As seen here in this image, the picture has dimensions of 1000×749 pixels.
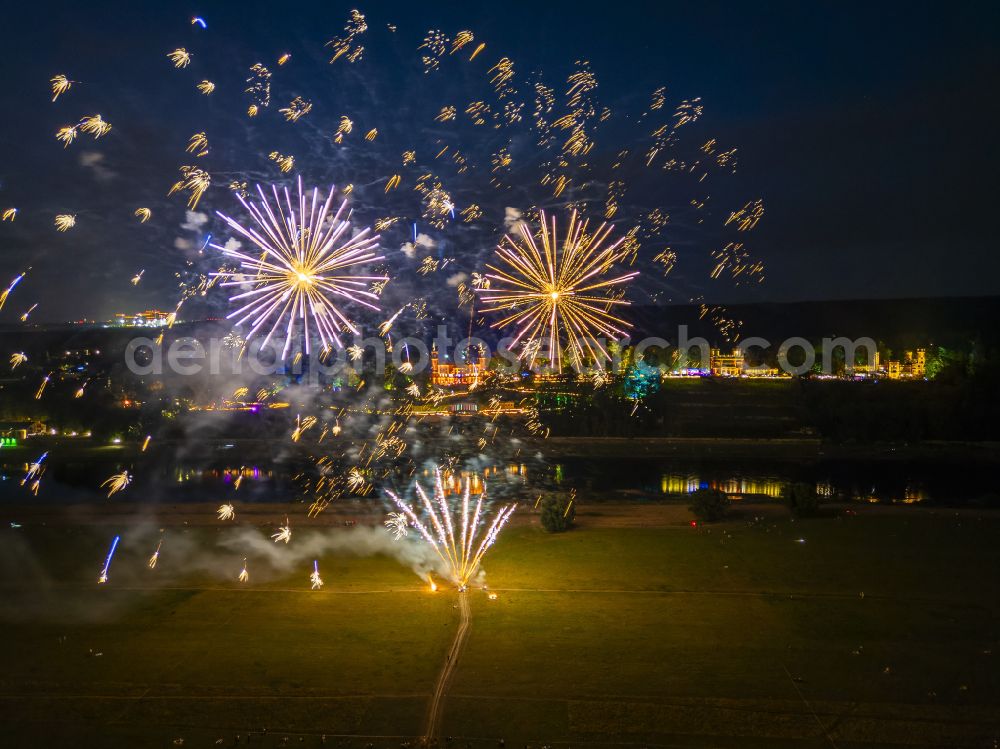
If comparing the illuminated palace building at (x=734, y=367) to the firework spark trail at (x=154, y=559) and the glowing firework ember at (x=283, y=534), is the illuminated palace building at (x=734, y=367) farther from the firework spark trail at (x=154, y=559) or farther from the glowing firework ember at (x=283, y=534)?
the firework spark trail at (x=154, y=559)

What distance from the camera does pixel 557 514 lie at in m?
10.6

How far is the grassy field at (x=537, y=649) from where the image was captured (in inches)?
193

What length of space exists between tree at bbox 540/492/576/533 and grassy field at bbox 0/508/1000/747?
119cm

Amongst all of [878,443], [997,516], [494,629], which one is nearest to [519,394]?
[878,443]

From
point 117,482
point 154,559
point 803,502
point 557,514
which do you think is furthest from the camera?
point 117,482

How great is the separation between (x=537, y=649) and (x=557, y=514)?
448 centimetres

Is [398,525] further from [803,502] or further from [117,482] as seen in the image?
[117,482]

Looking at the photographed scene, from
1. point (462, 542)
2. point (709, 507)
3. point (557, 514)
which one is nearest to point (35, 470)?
point (462, 542)

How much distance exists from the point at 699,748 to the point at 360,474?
53.9 feet

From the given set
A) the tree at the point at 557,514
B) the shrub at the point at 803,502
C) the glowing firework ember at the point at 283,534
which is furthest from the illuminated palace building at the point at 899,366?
the glowing firework ember at the point at 283,534

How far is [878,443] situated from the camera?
26.1 metres

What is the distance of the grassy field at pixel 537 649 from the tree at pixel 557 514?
1192mm

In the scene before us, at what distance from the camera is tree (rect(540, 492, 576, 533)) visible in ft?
34.6

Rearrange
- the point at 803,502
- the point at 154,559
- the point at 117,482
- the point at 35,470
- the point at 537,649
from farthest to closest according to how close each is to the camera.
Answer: the point at 35,470
the point at 117,482
the point at 803,502
the point at 154,559
the point at 537,649
